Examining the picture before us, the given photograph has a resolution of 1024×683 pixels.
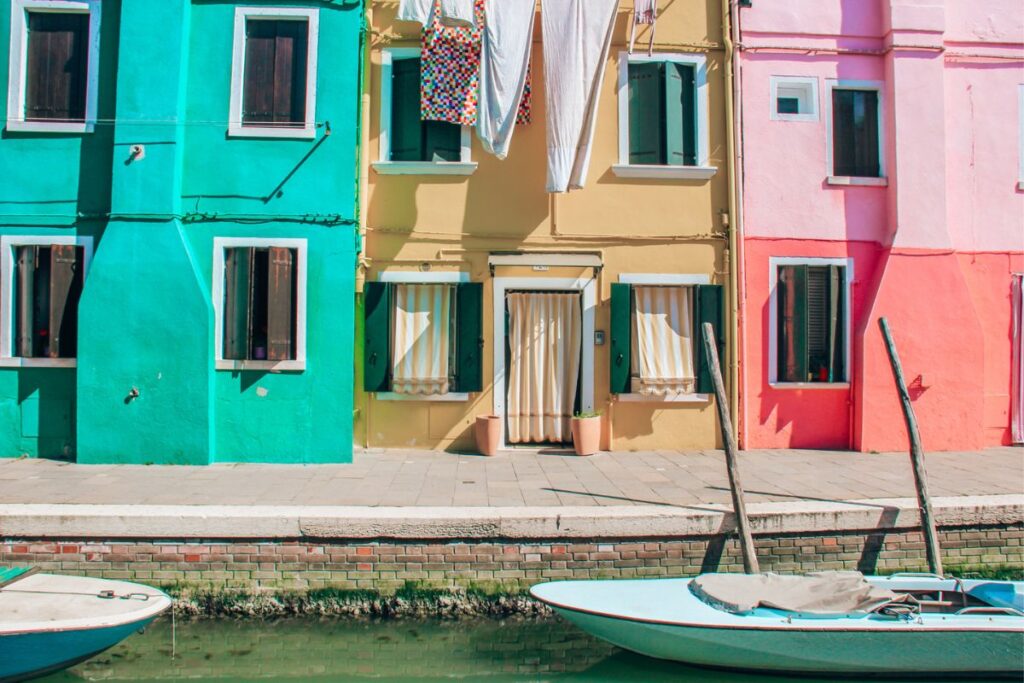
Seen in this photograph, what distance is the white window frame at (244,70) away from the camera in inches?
350

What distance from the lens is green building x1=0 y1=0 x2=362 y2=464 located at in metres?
8.55

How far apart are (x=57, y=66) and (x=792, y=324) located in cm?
972

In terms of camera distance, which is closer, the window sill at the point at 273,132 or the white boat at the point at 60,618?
the white boat at the point at 60,618

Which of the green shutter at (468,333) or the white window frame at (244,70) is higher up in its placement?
the white window frame at (244,70)

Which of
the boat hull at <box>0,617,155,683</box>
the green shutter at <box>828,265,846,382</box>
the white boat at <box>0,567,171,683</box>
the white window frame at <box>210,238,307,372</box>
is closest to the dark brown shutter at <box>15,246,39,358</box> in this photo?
the white window frame at <box>210,238,307,372</box>

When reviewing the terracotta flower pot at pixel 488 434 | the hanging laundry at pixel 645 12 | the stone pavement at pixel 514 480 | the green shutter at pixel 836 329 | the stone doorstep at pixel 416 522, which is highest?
the hanging laundry at pixel 645 12

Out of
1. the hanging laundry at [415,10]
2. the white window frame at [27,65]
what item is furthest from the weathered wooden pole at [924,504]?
the white window frame at [27,65]

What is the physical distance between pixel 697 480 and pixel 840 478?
62.1 inches

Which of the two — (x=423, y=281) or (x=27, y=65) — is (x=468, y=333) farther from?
(x=27, y=65)

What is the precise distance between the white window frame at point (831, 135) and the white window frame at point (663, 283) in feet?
7.58

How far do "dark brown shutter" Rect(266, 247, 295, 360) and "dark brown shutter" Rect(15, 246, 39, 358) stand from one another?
2.81 meters

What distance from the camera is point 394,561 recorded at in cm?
A: 623

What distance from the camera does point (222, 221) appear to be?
29.1ft

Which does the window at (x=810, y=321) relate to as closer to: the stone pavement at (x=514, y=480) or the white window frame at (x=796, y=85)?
the stone pavement at (x=514, y=480)
